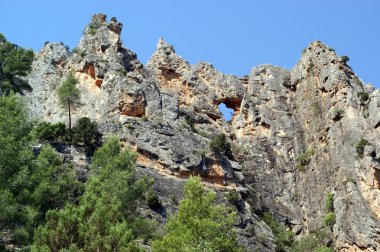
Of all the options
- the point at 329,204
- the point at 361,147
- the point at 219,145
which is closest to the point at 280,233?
the point at 329,204

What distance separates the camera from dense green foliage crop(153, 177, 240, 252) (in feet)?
109

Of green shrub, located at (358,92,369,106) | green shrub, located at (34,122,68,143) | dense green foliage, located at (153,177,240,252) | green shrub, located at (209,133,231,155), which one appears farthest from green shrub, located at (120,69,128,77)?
dense green foliage, located at (153,177,240,252)

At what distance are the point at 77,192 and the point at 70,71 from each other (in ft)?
94.2

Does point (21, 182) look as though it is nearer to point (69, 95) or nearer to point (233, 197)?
point (233, 197)

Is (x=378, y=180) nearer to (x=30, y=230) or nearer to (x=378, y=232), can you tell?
(x=378, y=232)

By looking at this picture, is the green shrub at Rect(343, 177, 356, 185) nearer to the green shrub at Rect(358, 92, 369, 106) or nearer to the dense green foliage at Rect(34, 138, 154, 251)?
the green shrub at Rect(358, 92, 369, 106)

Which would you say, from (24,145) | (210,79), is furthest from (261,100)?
(24,145)

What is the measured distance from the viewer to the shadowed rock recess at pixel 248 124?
53812mm

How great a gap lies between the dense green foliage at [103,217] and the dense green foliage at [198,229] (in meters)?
2.15

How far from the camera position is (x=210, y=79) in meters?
72.8

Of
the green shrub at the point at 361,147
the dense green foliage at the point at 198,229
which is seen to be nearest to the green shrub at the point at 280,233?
the green shrub at the point at 361,147

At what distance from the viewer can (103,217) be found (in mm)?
34188

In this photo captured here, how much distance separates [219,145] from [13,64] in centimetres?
2110

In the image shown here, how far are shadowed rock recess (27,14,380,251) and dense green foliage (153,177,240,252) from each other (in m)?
14.1
